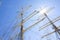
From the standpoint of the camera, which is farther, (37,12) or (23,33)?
(23,33)

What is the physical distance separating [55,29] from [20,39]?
29.7ft

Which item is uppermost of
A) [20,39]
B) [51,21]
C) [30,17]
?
[30,17]

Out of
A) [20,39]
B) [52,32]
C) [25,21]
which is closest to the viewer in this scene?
[20,39]

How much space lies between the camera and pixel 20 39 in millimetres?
30078

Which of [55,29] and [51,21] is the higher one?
[51,21]

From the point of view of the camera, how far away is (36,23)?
33.1 m

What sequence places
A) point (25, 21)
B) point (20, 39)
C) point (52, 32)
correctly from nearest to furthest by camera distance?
point (20, 39)
point (52, 32)
point (25, 21)

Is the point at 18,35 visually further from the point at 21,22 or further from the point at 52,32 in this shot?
the point at 52,32

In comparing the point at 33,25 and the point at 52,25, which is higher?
the point at 33,25

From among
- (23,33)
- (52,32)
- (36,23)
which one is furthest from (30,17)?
(52,32)

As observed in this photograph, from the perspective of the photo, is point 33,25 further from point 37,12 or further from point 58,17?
point 58,17

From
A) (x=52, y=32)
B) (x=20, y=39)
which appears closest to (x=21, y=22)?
(x=20, y=39)

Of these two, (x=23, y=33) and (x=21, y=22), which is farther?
(x=21, y=22)

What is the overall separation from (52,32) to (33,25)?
5.29 meters
